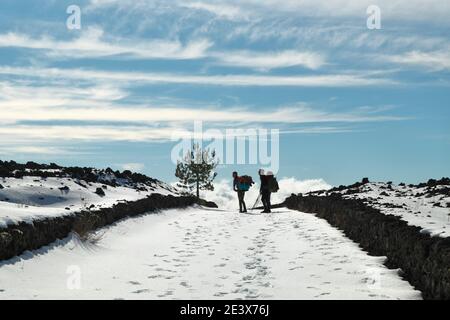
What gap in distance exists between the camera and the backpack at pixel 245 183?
2414 centimetres

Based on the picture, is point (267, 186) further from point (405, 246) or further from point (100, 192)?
point (405, 246)

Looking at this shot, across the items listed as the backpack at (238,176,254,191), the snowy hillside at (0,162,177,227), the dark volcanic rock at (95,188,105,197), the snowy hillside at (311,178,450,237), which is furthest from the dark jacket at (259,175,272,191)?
the dark volcanic rock at (95,188,105,197)

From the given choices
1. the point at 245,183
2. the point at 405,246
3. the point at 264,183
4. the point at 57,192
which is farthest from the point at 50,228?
the point at 245,183

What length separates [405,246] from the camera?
29.2 ft

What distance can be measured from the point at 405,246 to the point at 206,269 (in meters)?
3.49

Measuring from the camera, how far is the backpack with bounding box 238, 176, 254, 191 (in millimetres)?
24141

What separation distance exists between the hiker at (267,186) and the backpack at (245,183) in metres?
1.69

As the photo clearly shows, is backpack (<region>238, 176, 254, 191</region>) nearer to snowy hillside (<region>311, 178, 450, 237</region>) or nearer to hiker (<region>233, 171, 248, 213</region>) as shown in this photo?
hiker (<region>233, 171, 248, 213</region>)

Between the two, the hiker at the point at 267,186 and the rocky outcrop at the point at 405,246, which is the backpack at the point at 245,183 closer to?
the hiker at the point at 267,186

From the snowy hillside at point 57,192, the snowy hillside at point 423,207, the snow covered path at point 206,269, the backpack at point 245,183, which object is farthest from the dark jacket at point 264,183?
the snow covered path at point 206,269

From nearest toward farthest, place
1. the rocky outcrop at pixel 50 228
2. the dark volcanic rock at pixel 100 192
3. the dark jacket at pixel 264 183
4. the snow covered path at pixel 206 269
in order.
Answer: the snow covered path at pixel 206 269
the rocky outcrop at pixel 50 228
the dark volcanic rock at pixel 100 192
the dark jacket at pixel 264 183

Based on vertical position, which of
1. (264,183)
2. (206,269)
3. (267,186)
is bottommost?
(206,269)

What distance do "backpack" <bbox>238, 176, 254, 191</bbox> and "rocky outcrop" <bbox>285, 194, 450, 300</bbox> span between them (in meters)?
9.23
